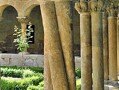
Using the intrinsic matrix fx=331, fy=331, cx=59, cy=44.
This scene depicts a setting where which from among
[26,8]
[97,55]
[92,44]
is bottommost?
[97,55]

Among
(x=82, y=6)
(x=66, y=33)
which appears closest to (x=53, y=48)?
(x=66, y=33)

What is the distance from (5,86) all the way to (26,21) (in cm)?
830

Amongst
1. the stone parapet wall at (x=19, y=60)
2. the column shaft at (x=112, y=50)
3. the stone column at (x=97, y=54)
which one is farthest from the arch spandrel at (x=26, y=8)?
the stone column at (x=97, y=54)

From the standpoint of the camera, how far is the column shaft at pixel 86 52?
8.28 metres

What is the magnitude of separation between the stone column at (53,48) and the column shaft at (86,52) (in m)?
4.31

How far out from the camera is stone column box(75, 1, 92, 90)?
830cm

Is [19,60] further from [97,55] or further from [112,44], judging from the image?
[97,55]

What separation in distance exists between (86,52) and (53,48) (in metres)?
4.62

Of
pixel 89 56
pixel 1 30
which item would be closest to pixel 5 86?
pixel 89 56

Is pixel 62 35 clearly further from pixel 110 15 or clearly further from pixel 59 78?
pixel 110 15

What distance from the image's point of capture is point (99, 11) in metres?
8.88

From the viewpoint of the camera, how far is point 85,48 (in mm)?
8523

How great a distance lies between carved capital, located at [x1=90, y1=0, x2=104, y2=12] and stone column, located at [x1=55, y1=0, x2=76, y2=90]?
4.84 m

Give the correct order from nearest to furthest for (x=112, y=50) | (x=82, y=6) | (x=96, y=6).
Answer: (x=82, y=6)
(x=96, y=6)
(x=112, y=50)
